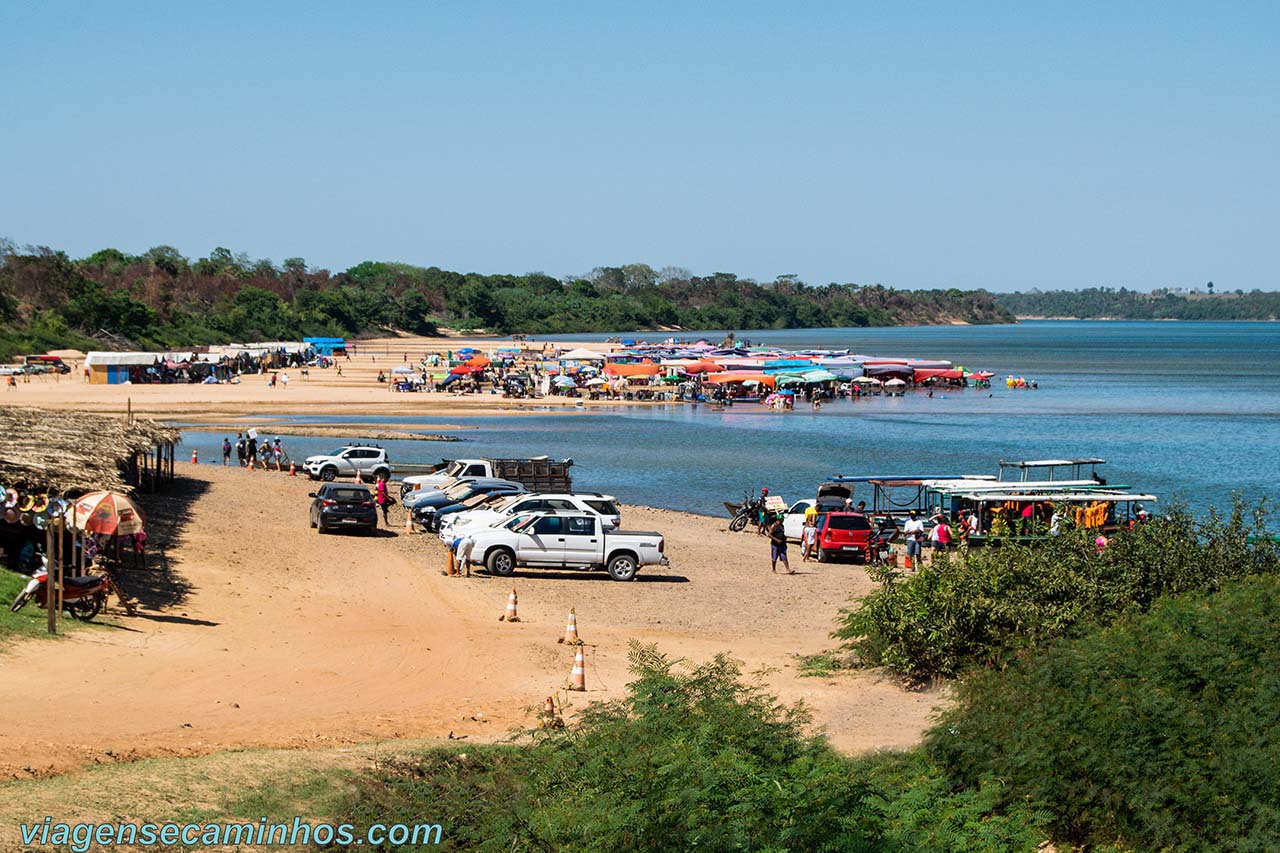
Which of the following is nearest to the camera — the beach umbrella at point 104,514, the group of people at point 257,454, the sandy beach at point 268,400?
the beach umbrella at point 104,514

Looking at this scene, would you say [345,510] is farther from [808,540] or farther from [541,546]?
[808,540]

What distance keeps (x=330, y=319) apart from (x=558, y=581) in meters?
165

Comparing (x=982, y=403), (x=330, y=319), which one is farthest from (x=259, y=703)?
(x=330, y=319)

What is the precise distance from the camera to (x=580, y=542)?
28172 mm

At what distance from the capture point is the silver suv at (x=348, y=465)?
4591 centimetres

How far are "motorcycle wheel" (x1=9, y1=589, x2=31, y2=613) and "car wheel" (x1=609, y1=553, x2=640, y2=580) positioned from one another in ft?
41.0

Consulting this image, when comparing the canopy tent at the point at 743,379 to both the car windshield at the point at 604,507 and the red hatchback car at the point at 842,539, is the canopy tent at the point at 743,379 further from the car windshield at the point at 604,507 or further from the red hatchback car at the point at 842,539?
the red hatchback car at the point at 842,539

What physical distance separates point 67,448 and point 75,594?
901cm

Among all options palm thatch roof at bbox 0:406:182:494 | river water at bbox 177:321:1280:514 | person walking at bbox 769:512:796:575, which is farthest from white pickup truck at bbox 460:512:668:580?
river water at bbox 177:321:1280:514

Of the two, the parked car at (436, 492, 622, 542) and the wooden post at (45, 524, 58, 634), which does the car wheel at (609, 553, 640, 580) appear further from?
the wooden post at (45, 524, 58, 634)

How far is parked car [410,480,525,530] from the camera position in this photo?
3506 cm

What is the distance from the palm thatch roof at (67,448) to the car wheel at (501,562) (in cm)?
738

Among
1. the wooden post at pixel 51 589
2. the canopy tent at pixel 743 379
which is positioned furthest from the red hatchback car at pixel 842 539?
the canopy tent at pixel 743 379

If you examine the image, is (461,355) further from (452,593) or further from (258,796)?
(258,796)
